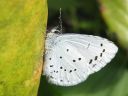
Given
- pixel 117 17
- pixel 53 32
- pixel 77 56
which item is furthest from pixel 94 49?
pixel 117 17

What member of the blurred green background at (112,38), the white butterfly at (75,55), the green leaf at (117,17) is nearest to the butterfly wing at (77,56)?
the white butterfly at (75,55)

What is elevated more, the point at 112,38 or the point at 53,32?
the point at 53,32

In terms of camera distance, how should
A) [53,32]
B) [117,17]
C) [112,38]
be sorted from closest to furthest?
[53,32], [117,17], [112,38]

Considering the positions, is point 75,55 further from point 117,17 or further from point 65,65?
point 117,17

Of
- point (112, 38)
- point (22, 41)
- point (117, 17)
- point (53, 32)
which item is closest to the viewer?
point (22, 41)

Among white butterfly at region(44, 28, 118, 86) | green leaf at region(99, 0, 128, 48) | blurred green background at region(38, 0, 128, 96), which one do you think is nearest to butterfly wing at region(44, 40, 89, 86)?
white butterfly at region(44, 28, 118, 86)

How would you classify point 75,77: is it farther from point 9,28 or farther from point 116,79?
point 116,79

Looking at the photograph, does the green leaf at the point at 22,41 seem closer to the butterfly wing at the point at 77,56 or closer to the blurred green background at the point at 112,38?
the butterfly wing at the point at 77,56
